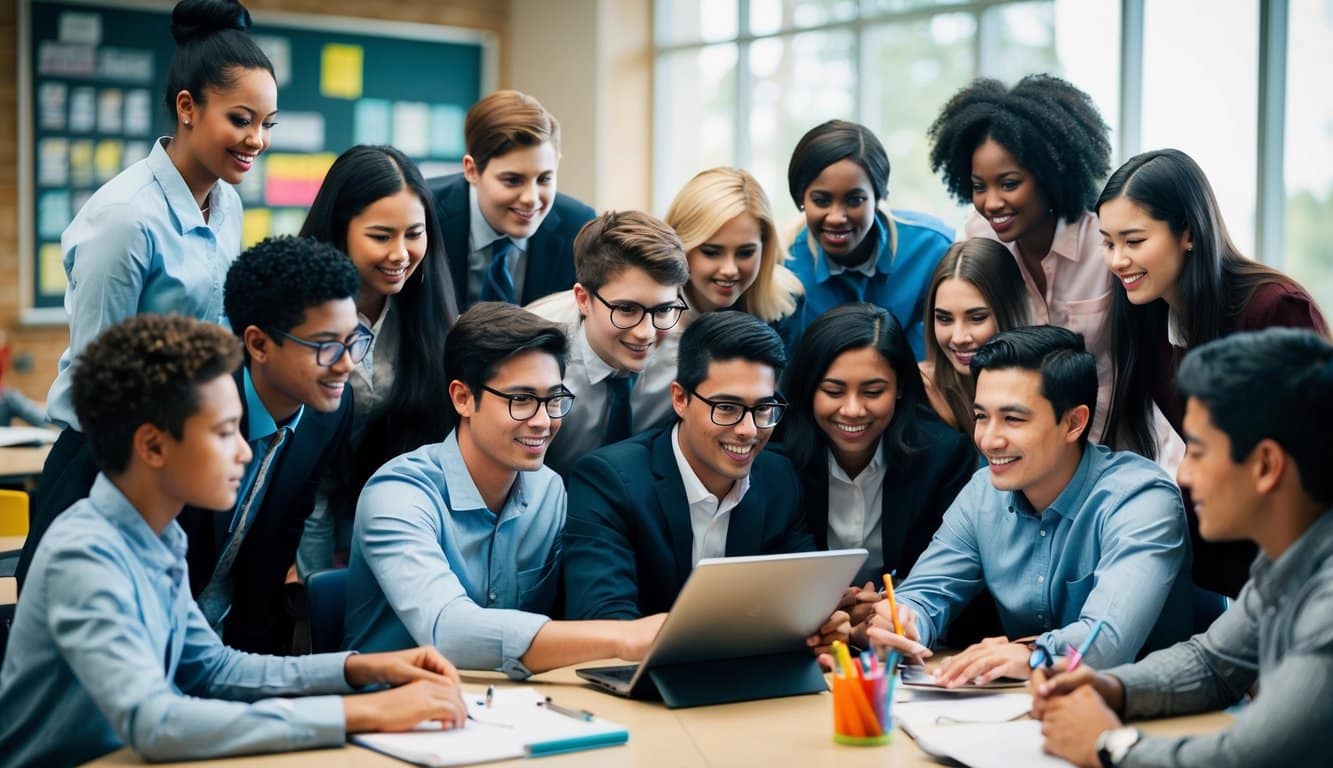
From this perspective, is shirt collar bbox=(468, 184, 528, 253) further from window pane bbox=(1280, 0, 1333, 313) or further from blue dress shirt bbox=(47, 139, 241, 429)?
window pane bbox=(1280, 0, 1333, 313)

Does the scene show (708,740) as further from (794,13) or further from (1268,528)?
(794,13)

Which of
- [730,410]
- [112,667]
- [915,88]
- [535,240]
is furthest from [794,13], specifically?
[112,667]

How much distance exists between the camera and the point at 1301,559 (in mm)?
1974

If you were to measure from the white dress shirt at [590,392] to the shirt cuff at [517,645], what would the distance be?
35.4 inches

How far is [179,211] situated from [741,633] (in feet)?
4.94

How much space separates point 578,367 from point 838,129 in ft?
3.28

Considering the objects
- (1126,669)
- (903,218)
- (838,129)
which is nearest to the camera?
(1126,669)

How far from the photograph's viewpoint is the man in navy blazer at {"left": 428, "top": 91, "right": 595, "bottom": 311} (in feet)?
12.6

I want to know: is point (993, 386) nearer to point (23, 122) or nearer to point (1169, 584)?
point (1169, 584)

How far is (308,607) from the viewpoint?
2902 mm

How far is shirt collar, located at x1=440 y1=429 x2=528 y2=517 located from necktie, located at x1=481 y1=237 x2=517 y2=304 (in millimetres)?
1174

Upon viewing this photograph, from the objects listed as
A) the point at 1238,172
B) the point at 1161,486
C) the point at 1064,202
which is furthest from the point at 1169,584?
the point at 1238,172

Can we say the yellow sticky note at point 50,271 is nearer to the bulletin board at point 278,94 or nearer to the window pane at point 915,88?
the bulletin board at point 278,94

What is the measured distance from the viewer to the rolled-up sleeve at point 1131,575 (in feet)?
8.29
